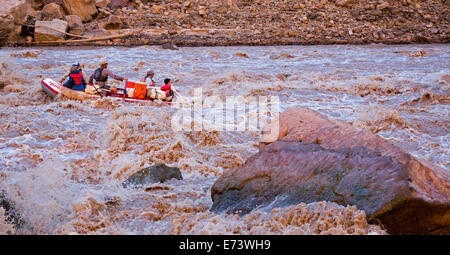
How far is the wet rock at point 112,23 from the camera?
757 inches

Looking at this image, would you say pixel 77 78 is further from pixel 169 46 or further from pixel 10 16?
pixel 10 16

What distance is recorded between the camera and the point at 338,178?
134 inches

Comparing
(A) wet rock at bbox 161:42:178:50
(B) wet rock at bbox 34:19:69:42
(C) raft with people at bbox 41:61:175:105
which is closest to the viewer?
(C) raft with people at bbox 41:61:175:105

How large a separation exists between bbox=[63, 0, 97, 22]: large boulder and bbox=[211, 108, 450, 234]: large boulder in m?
18.0

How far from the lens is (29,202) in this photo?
401cm

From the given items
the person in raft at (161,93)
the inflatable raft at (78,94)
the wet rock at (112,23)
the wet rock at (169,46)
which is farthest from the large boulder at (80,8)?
the person in raft at (161,93)

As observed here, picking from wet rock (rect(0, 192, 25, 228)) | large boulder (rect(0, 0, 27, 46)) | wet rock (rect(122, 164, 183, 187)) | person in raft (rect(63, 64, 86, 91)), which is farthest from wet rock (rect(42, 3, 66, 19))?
wet rock (rect(0, 192, 25, 228))

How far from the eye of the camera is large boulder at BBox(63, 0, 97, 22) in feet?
65.6

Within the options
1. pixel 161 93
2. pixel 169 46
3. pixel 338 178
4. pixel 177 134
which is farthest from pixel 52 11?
pixel 338 178

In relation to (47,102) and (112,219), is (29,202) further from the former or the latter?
(47,102)

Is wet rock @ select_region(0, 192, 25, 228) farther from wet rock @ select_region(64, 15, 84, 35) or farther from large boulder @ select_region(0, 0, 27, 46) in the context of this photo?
wet rock @ select_region(64, 15, 84, 35)

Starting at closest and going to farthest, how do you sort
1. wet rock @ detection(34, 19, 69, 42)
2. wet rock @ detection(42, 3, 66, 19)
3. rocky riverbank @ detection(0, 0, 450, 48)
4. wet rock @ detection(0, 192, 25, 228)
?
wet rock @ detection(0, 192, 25, 228) → wet rock @ detection(34, 19, 69, 42) → rocky riverbank @ detection(0, 0, 450, 48) → wet rock @ detection(42, 3, 66, 19)

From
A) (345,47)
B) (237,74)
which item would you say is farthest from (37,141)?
(345,47)

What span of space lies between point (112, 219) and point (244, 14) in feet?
59.4
